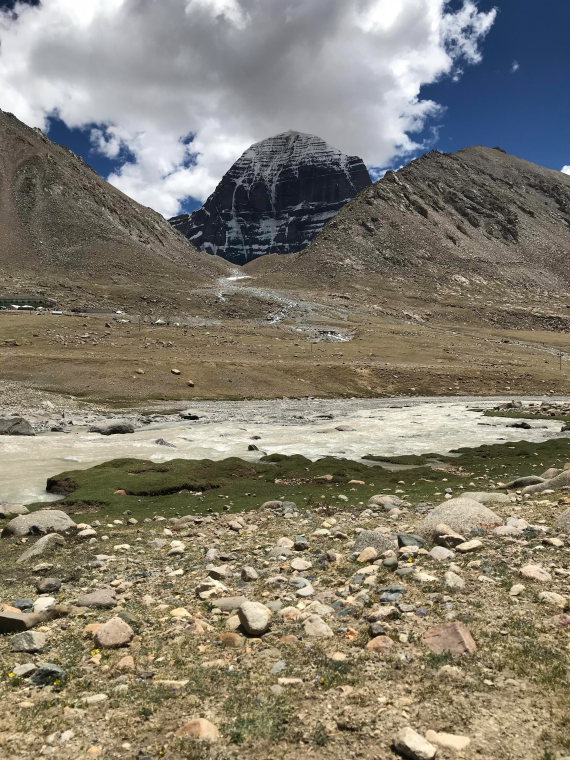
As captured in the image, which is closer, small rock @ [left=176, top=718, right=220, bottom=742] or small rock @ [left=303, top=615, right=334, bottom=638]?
small rock @ [left=176, top=718, right=220, bottom=742]

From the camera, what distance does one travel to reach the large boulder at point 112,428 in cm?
3944

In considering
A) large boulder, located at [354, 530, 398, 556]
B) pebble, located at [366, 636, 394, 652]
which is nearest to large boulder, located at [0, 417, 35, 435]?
large boulder, located at [354, 530, 398, 556]

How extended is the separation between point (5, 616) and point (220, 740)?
4.91 metres

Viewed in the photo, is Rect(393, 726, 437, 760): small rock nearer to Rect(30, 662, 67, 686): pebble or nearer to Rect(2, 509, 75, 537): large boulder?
Rect(30, 662, 67, 686): pebble

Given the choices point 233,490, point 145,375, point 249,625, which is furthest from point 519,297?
point 249,625

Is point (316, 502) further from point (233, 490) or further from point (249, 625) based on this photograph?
point (249, 625)

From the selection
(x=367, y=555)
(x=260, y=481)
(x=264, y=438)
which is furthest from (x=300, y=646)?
(x=264, y=438)

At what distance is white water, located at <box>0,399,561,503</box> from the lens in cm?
2884

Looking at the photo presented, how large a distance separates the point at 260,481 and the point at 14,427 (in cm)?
2205

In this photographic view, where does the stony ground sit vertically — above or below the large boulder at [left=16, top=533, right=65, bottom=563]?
above

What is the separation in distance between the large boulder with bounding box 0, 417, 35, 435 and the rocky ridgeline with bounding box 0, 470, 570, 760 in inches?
1012

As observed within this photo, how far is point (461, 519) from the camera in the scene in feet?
42.5

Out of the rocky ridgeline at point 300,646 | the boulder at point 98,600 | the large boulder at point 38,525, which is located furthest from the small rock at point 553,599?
the large boulder at point 38,525

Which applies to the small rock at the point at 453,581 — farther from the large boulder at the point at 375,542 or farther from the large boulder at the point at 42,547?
the large boulder at the point at 42,547
